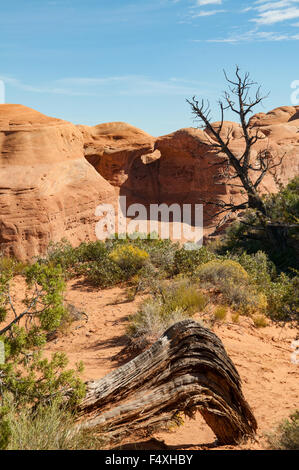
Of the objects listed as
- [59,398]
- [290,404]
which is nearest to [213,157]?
[290,404]

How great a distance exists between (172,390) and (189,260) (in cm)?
675

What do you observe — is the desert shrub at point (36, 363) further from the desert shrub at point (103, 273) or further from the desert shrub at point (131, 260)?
the desert shrub at point (131, 260)

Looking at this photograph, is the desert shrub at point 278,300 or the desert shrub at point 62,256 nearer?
the desert shrub at point 278,300

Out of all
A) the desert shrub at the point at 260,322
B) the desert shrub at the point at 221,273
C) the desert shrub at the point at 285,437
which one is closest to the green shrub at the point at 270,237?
the desert shrub at the point at 221,273

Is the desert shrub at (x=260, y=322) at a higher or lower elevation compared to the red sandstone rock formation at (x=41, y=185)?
lower

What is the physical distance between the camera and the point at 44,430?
11.1 ft

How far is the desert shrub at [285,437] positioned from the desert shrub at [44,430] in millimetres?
1728

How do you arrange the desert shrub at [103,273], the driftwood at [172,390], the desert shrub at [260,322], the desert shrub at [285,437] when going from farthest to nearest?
the desert shrub at [103,273]
the desert shrub at [260,322]
the desert shrub at [285,437]
the driftwood at [172,390]

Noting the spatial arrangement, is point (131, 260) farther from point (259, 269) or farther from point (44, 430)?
point (44, 430)

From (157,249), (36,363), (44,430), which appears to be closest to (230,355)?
(36,363)

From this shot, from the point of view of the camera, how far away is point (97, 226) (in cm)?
1536

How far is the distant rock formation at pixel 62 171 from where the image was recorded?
12.6m

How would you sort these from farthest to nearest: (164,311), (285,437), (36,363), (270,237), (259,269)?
(270,237) < (259,269) < (164,311) < (285,437) < (36,363)

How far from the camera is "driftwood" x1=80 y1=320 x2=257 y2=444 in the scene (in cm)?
393
